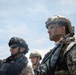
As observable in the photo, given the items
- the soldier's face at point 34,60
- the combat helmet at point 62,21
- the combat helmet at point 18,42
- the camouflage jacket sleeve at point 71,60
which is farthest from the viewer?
the soldier's face at point 34,60

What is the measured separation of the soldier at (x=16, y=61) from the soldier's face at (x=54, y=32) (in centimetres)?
236

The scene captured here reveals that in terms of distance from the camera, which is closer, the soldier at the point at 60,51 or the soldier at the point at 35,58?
the soldier at the point at 60,51

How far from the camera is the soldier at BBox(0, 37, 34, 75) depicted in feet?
21.9

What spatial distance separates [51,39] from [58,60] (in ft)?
2.25

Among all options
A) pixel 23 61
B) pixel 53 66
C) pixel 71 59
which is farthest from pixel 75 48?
pixel 23 61

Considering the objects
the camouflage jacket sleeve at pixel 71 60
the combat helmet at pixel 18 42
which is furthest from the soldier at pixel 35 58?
the camouflage jacket sleeve at pixel 71 60

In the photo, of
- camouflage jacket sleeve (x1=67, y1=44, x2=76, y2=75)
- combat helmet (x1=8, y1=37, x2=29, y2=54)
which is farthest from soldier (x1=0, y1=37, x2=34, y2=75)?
camouflage jacket sleeve (x1=67, y1=44, x2=76, y2=75)

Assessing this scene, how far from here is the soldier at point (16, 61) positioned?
6680mm

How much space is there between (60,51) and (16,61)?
3.20 m

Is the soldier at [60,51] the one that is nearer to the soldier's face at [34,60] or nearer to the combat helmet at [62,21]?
the combat helmet at [62,21]

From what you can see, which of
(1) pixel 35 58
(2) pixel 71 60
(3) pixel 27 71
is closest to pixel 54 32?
(2) pixel 71 60

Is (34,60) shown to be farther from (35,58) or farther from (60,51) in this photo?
(60,51)

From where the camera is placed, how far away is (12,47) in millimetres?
7000

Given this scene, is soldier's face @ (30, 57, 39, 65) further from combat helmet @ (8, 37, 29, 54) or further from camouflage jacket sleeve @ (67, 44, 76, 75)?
camouflage jacket sleeve @ (67, 44, 76, 75)
